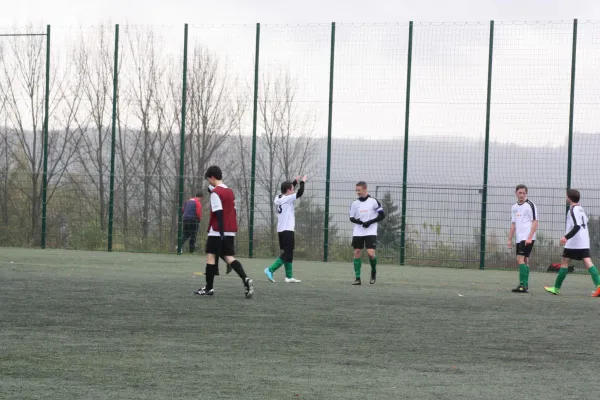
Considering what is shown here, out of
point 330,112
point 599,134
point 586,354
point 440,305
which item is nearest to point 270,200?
point 330,112

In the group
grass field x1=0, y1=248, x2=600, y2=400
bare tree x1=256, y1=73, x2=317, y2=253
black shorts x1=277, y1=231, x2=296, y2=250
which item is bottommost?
grass field x1=0, y1=248, x2=600, y2=400

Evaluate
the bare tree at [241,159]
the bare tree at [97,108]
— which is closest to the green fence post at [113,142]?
the bare tree at [97,108]

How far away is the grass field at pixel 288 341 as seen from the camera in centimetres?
645

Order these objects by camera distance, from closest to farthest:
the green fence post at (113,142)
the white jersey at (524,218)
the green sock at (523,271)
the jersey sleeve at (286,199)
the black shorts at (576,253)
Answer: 1. the black shorts at (576,253)
2. the green sock at (523,271)
3. the white jersey at (524,218)
4. the jersey sleeve at (286,199)
5. the green fence post at (113,142)

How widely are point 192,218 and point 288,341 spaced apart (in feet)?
51.1

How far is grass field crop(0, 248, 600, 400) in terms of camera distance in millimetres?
6445

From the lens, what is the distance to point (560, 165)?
2148 centimetres

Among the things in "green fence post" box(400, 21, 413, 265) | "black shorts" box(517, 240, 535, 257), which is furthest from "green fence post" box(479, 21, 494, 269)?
"black shorts" box(517, 240, 535, 257)

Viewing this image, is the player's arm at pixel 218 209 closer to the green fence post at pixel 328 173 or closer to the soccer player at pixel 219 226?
the soccer player at pixel 219 226

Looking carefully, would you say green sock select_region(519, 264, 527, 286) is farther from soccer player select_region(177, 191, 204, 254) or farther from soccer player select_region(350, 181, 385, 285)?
soccer player select_region(177, 191, 204, 254)

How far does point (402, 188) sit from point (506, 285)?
5.90m

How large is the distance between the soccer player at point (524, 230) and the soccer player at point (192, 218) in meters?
10.4

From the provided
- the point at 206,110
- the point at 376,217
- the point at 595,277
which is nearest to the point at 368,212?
the point at 376,217

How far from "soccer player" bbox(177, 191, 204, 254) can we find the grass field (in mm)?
8271
